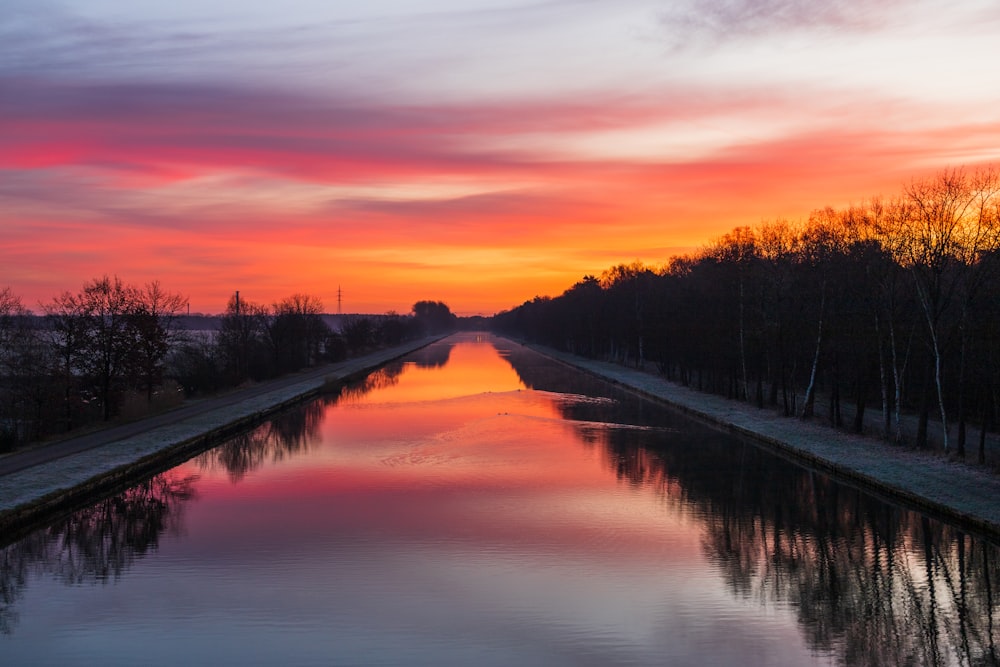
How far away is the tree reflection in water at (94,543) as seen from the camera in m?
15.3

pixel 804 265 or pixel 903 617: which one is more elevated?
pixel 804 265

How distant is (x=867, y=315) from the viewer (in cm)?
3325

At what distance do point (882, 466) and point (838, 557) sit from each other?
10.2 metres

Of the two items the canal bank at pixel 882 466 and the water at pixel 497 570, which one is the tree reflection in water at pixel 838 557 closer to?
the water at pixel 497 570

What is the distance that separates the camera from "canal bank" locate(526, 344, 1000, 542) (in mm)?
19938

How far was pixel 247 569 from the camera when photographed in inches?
623

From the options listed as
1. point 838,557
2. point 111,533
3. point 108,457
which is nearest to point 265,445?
point 108,457

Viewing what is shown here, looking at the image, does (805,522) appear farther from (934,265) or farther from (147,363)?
(147,363)

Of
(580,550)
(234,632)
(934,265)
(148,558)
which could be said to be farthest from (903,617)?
(934,265)

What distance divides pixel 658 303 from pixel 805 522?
182 feet

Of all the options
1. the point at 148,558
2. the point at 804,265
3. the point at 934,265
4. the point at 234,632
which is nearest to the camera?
the point at 234,632

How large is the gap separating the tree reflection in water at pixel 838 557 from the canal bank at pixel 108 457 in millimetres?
15441

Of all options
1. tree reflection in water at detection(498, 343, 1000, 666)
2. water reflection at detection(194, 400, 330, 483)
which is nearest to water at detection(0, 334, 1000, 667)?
tree reflection in water at detection(498, 343, 1000, 666)

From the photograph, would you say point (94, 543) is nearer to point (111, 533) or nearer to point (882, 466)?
point (111, 533)
